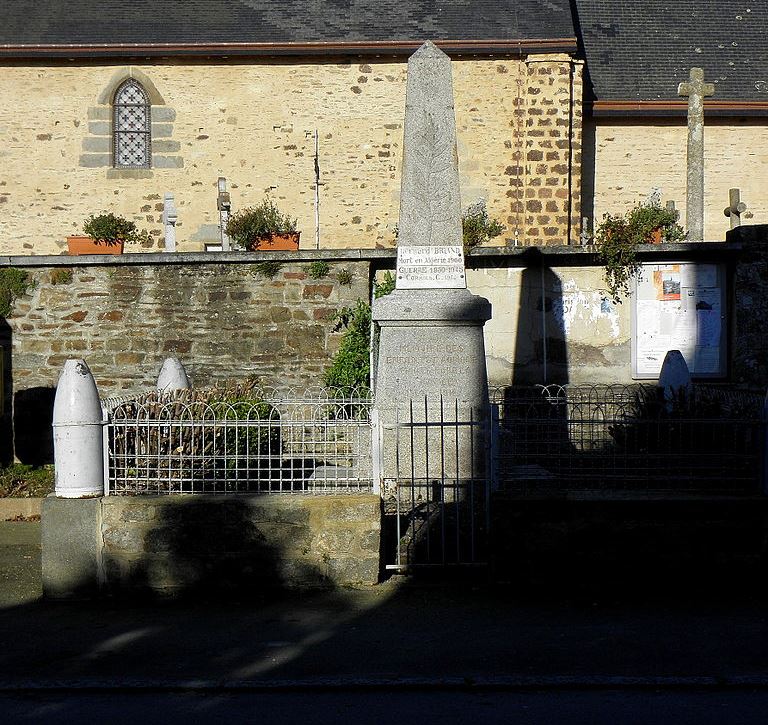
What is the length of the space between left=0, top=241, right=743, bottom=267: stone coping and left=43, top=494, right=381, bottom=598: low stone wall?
551cm

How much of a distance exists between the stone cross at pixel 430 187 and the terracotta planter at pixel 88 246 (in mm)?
10754

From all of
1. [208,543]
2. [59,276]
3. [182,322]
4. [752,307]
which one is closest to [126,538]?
[208,543]

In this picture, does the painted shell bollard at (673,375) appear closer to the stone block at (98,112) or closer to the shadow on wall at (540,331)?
the shadow on wall at (540,331)

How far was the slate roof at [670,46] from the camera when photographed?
21.1 metres

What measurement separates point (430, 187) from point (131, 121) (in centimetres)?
1313

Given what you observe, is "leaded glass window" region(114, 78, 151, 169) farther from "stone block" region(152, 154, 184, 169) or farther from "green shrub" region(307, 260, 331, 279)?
"green shrub" region(307, 260, 331, 279)

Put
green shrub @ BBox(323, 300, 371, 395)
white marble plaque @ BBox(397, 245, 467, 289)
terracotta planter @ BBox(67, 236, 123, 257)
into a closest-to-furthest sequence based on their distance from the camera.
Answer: white marble plaque @ BBox(397, 245, 467, 289) < green shrub @ BBox(323, 300, 371, 395) < terracotta planter @ BBox(67, 236, 123, 257)

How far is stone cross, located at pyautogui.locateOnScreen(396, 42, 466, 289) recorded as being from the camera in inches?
328

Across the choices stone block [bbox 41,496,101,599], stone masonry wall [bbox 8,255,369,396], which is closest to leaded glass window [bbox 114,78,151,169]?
stone masonry wall [bbox 8,255,369,396]

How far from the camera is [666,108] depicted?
20.6 metres

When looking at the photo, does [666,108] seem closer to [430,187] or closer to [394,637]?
[430,187]

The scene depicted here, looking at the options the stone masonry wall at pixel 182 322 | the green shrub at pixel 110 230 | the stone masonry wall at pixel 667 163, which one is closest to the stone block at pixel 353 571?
the stone masonry wall at pixel 182 322

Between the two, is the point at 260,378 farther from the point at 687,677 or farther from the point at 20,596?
the point at 687,677

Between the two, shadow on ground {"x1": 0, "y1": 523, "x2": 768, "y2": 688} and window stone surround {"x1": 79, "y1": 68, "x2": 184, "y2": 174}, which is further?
window stone surround {"x1": 79, "y1": 68, "x2": 184, "y2": 174}
